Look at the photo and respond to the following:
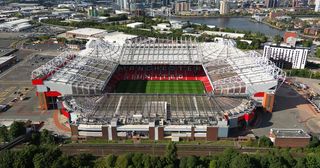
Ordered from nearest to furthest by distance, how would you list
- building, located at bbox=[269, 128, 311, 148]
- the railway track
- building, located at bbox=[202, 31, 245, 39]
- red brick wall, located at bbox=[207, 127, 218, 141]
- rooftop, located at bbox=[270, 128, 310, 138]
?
the railway track → building, located at bbox=[269, 128, 311, 148] → rooftop, located at bbox=[270, 128, 310, 138] → red brick wall, located at bbox=[207, 127, 218, 141] → building, located at bbox=[202, 31, 245, 39]

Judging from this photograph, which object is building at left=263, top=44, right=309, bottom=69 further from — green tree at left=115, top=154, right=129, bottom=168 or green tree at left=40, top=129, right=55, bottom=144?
green tree at left=40, top=129, right=55, bottom=144

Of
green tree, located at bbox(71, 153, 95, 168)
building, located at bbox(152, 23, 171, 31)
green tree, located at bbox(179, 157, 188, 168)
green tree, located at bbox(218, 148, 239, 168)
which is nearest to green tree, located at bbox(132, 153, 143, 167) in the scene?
green tree, located at bbox(179, 157, 188, 168)

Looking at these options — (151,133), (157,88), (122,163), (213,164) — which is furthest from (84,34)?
(213,164)

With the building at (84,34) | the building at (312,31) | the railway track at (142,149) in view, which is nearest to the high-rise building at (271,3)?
the building at (312,31)

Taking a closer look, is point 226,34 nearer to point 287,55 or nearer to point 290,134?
point 287,55

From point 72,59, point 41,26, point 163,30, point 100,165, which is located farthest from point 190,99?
point 41,26

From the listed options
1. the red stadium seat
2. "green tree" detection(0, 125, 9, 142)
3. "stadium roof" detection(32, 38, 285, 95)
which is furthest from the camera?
the red stadium seat

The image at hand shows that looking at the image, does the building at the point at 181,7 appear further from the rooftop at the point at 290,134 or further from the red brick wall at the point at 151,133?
the red brick wall at the point at 151,133

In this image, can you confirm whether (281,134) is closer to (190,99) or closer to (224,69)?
(190,99)
